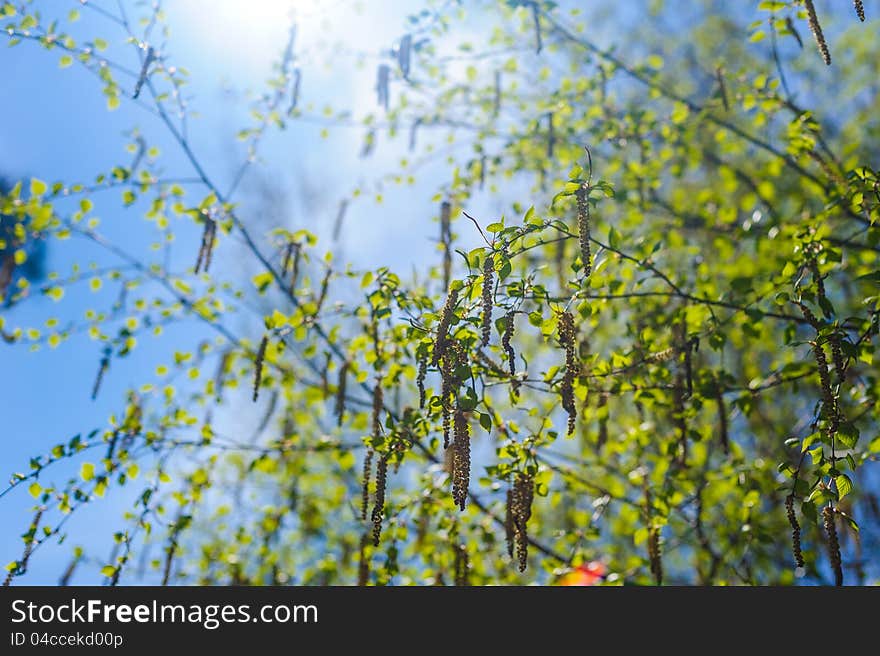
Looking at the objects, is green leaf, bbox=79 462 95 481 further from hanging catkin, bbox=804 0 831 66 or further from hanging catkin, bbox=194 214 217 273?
hanging catkin, bbox=804 0 831 66

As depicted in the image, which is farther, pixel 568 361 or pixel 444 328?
pixel 568 361

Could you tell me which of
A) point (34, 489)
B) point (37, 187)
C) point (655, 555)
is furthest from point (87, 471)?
point (655, 555)

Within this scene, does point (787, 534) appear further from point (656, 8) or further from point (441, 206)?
point (656, 8)

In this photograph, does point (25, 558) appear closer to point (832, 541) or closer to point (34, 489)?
point (34, 489)

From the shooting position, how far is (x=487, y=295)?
9.00 feet

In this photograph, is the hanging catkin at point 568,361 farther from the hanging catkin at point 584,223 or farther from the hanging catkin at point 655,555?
the hanging catkin at point 655,555

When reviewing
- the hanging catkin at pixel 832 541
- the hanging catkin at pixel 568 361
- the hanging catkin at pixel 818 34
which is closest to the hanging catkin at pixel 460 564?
the hanging catkin at pixel 568 361

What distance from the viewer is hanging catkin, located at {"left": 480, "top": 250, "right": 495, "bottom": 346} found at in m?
2.70

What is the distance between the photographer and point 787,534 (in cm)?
880

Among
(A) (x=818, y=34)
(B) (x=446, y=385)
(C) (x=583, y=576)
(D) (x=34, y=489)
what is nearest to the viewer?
(B) (x=446, y=385)

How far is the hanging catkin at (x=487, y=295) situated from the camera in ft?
8.86
